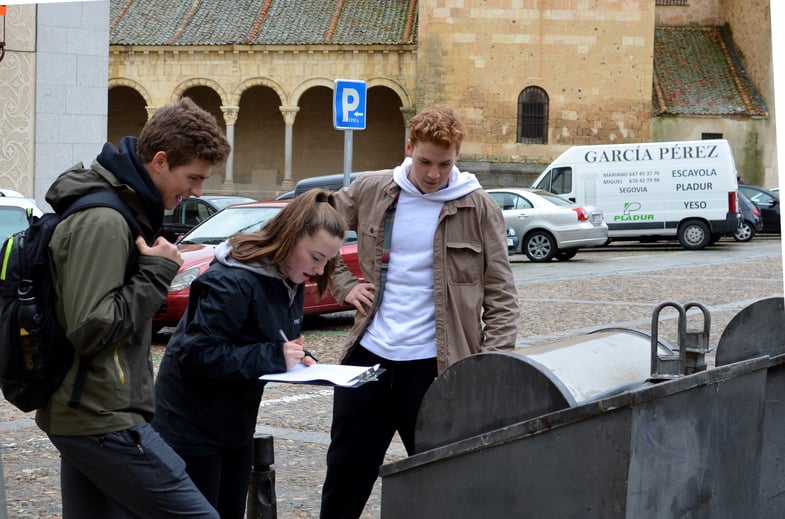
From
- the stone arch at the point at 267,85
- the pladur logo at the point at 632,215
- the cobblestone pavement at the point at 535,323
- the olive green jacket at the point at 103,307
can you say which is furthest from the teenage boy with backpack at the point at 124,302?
the stone arch at the point at 267,85

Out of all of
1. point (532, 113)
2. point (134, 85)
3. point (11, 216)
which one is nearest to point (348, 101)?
point (11, 216)

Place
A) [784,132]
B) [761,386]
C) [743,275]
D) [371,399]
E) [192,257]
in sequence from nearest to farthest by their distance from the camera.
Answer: [784,132], [761,386], [371,399], [192,257], [743,275]

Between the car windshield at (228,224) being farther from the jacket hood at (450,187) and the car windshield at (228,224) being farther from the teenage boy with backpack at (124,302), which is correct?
the teenage boy with backpack at (124,302)

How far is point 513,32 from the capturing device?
40.6m

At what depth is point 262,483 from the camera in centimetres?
380

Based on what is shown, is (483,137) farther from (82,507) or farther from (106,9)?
(82,507)

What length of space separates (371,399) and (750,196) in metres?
29.2

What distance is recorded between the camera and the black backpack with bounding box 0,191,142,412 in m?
2.80

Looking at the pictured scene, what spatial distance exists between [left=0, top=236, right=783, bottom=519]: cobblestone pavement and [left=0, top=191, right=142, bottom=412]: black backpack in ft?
9.13

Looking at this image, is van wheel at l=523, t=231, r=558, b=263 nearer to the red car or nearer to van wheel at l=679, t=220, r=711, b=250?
van wheel at l=679, t=220, r=711, b=250

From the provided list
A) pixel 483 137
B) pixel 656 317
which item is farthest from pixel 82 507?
pixel 483 137

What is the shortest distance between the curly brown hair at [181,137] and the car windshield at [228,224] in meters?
9.69

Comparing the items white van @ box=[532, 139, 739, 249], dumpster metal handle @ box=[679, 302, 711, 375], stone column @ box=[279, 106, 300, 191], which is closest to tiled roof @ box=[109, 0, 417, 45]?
stone column @ box=[279, 106, 300, 191]

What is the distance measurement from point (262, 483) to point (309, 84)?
3879cm
